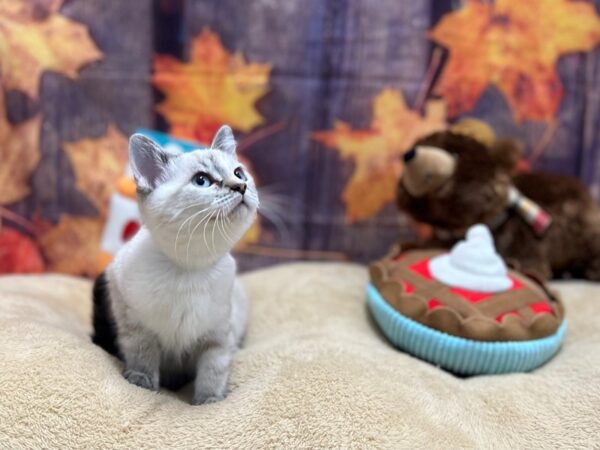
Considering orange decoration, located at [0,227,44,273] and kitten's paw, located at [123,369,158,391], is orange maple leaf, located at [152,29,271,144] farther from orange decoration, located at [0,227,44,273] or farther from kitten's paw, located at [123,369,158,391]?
kitten's paw, located at [123,369,158,391]

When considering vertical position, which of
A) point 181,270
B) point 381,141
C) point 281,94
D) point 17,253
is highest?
point 281,94

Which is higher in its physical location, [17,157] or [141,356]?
[17,157]

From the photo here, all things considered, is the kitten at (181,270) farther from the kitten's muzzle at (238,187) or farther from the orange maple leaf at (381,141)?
the orange maple leaf at (381,141)

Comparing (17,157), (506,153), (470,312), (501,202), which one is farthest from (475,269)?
(17,157)

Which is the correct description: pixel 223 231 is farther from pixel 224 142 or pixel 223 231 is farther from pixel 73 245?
pixel 73 245

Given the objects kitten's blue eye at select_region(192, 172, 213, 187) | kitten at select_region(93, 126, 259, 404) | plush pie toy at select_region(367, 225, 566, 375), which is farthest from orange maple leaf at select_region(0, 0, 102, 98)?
plush pie toy at select_region(367, 225, 566, 375)

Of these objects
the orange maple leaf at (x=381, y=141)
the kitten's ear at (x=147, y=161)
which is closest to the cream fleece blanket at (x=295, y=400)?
the kitten's ear at (x=147, y=161)

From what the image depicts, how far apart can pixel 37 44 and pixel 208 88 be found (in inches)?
18.6

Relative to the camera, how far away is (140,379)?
0.85 metres

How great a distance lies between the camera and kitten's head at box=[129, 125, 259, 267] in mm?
747

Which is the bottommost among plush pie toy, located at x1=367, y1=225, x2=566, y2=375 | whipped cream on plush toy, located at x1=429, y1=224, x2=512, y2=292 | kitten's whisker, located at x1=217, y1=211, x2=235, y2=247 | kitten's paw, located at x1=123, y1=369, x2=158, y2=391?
kitten's paw, located at x1=123, y1=369, x2=158, y2=391

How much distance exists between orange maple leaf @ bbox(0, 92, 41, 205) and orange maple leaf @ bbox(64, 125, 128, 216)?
104mm

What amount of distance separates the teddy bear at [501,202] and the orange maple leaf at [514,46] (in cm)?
12

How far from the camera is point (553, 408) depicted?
85cm
